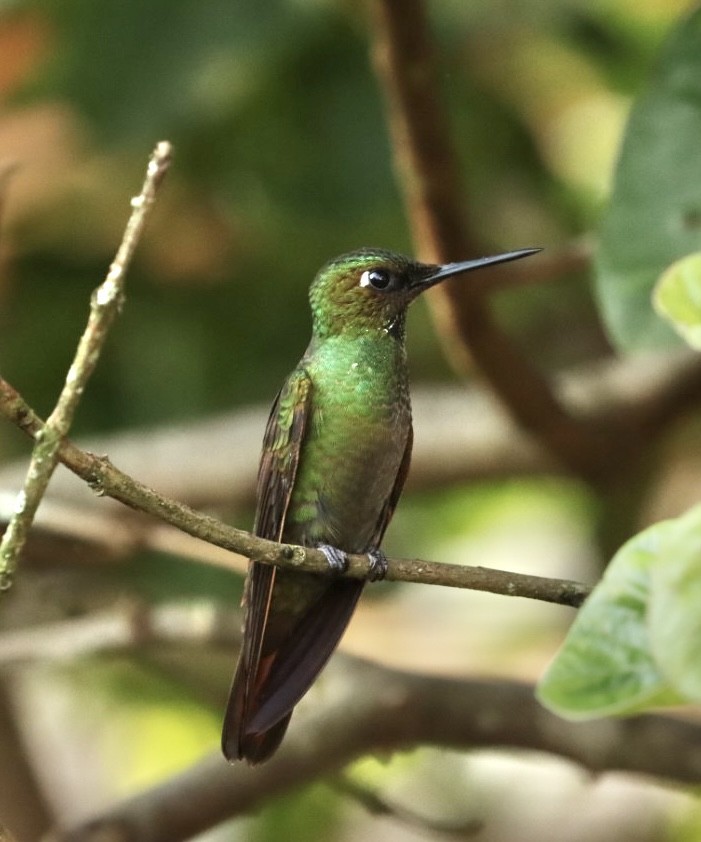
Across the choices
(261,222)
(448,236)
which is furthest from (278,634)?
(261,222)

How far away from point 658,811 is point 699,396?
121cm

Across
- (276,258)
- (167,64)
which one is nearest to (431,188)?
(167,64)

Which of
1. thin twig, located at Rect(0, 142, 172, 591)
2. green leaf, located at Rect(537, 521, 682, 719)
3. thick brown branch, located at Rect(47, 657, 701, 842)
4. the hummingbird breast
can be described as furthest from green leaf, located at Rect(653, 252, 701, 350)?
thick brown branch, located at Rect(47, 657, 701, 842)

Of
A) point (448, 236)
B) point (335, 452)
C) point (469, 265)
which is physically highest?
point (448, 236)

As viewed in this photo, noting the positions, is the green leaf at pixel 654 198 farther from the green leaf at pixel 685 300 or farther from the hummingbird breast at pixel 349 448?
the green leaf at pixel 685 300

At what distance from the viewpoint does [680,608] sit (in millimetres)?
1281

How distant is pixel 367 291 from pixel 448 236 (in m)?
0.34

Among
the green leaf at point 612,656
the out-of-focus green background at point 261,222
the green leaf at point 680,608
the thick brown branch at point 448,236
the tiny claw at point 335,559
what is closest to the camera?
the green leaf at point 680,608

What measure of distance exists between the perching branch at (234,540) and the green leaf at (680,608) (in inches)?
16.0

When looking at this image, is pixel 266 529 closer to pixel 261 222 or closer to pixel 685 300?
pixel 685 300

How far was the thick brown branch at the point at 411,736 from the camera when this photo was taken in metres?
2.52

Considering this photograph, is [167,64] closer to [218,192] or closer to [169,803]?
[218,192]

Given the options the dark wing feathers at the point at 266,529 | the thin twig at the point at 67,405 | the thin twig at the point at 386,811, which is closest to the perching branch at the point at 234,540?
the thin twig at the point at 67,405

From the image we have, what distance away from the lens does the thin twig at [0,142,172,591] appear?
1273 millimetres
